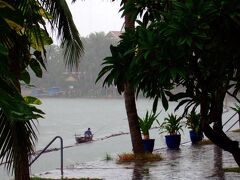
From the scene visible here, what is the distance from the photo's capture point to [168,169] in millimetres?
10359

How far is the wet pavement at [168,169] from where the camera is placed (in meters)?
9.38

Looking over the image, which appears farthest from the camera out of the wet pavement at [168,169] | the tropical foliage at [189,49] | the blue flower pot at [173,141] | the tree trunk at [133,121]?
the blue flower pot at [173,141]

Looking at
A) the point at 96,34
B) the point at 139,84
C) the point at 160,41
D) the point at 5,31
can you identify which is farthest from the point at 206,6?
the point at 96,34

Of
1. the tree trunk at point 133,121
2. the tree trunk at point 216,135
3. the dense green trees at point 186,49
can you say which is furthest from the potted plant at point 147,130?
the dense green trees at point 186,49

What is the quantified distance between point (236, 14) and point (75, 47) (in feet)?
14.4

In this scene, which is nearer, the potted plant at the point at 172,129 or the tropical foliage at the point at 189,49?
the tropical foliage at the point at 189,49

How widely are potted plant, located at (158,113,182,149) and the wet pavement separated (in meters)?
0.99

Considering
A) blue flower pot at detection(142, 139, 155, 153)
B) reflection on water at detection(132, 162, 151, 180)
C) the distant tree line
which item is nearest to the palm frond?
reflection on water at detection(132, 162, 151, 180)

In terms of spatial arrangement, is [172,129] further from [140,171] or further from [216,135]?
[216,135]

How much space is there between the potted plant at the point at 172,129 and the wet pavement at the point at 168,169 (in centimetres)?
99

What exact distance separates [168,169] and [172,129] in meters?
3.82

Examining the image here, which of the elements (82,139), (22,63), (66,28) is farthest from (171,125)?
(82,139)

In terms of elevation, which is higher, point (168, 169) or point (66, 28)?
point (66, 28)

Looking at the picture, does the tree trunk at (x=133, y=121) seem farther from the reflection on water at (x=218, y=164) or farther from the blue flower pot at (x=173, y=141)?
the blue flower pot at (x=173, y=141)
